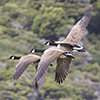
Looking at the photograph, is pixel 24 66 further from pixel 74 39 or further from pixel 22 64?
pixel 74 39

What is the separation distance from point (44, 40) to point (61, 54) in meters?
26.2

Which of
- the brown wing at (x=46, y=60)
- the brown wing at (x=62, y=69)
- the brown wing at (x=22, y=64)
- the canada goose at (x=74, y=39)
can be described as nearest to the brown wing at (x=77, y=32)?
the canada goose at (x=74, y=39)

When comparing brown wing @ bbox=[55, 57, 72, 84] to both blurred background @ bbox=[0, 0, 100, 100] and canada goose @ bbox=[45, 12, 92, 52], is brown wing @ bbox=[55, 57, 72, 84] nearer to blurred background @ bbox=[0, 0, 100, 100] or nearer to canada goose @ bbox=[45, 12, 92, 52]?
canada goose @ bbox=[45, 12, 92, 52]

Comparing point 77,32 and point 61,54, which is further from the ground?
point 77,32

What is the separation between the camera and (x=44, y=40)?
3969 centimetres

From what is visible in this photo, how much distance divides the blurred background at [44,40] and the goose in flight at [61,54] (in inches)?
603

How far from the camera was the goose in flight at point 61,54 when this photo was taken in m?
13.0

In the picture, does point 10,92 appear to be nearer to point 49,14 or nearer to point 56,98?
point 56,98

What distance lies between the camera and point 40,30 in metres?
41.5

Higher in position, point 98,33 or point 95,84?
point 98,33

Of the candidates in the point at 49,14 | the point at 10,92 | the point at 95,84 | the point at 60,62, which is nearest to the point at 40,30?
the point at 49,14

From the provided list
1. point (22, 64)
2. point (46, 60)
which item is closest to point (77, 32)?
point (22, 64)

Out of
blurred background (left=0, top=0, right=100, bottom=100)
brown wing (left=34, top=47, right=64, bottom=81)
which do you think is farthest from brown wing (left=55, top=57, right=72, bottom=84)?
blurred background (left=0, top=0, right=100, bottom=100)

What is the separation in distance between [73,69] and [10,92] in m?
7.83
